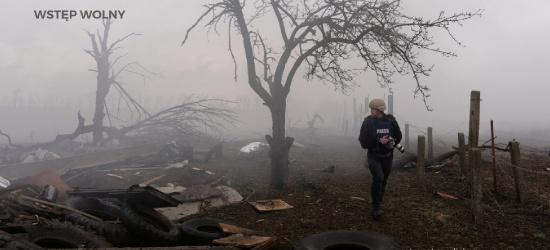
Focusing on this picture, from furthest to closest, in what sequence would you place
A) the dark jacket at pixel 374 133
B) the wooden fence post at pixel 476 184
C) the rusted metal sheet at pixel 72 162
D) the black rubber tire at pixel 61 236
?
1. the rusted metal sheet at pixel 72 162
2. the dark jacket at pixel 374 133
3. the wooden fence post at pixel 476 184
4. the black rubber tire at pixel 61 236

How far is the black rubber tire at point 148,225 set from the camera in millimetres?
4449

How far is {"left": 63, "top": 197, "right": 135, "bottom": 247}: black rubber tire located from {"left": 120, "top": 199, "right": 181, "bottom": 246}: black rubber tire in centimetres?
14

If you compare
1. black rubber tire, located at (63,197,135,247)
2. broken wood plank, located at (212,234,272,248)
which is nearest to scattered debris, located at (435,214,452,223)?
broken wood plank, located at (212,234,272,248)

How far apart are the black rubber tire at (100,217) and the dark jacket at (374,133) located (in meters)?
4.00

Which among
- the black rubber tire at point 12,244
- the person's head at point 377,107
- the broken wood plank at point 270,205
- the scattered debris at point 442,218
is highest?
the person's head at point 377,107

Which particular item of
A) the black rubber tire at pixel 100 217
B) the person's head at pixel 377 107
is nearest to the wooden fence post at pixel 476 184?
the person's head at pixel 377 107

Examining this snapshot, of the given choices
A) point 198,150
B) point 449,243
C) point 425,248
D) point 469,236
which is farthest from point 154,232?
point 198,150

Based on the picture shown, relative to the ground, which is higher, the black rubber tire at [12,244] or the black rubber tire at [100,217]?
the black rubber tire at [12,244]

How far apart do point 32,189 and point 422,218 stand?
7.88 m

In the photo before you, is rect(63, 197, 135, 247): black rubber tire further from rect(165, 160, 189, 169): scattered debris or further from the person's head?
rect(165, 160, 189, 169): scattered debris

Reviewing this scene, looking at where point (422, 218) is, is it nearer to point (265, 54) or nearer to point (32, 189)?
point (265, 54)

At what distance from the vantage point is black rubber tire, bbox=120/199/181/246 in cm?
445

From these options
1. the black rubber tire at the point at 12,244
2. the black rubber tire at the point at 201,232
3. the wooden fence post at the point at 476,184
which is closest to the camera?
the black rubber tire at the point at 12,244

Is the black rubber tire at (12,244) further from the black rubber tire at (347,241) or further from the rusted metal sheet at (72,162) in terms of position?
the rusted metal sheet at (72,162)
